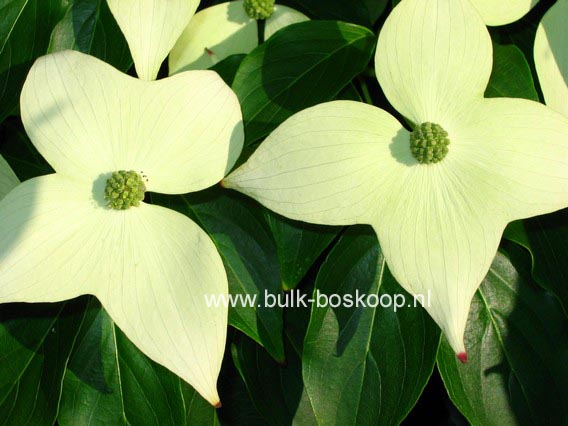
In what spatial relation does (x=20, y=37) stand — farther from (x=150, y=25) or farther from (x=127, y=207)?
(x=127, y=207)

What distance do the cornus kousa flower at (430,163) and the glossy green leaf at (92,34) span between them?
308mm

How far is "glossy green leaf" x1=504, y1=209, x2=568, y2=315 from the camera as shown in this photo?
793 mm

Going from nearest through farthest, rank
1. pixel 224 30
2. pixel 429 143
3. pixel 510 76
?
1. pixel 429 143
2. pixel 510 76
3. pixel 224 30

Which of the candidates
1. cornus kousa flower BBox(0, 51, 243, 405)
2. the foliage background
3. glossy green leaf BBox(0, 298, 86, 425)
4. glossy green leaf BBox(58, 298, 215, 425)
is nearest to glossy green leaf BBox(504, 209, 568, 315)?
the foliage background

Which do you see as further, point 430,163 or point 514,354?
point 514,354

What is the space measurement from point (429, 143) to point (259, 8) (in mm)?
341

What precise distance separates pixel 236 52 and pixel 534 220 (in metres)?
0.47

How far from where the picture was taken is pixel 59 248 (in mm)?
691

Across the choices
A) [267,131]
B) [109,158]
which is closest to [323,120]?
[267,131]

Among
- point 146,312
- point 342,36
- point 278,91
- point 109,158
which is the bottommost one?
point 146,312

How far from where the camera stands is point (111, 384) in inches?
33.2

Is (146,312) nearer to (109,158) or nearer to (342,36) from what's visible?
(109,158)

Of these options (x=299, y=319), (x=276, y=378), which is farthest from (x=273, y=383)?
(x=299, y=319)

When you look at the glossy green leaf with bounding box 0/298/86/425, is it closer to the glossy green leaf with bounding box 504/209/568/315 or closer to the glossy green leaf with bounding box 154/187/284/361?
the glossy green leaf with bounding box 154/187/284/361
